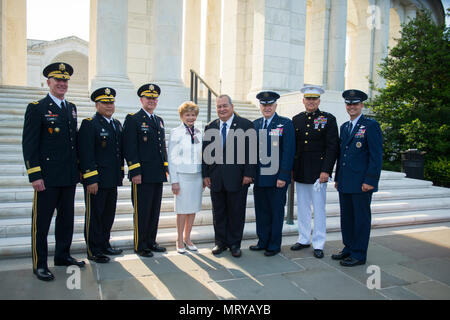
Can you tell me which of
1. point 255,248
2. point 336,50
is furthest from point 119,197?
point 336,50

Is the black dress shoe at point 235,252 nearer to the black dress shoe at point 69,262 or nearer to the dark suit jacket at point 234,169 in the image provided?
the dark suit jacket at point 234,169

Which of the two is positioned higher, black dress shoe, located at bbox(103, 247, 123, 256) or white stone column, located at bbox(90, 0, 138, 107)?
white stone column, located at bbox(90, 0, 138, 107)

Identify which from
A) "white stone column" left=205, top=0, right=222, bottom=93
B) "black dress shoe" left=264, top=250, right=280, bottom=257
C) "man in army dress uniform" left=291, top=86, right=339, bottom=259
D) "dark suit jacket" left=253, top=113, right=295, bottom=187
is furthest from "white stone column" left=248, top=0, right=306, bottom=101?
"black dress shoe" left=264, top=250, right=280, bottom=257

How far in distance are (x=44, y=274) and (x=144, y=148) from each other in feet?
5.76

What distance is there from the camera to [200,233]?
17.0 feet

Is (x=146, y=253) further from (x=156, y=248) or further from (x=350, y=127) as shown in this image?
(x=350, y=127)

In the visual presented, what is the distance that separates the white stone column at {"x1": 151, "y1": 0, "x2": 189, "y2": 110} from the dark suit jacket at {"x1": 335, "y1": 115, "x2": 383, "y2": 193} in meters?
7.13

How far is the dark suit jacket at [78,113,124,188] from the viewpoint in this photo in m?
4.02

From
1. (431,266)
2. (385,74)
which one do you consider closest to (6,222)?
(431,266)

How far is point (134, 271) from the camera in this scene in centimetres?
392

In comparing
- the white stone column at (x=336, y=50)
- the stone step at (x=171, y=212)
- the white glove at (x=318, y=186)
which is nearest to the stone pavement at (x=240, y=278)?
the stone step at (x=171, y=212)

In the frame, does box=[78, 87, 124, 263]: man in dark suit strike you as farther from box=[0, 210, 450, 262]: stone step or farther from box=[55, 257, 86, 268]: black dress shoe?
box=[0, 210, 450, 262]: stone step

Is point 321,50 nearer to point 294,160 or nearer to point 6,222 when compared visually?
point 294,160
